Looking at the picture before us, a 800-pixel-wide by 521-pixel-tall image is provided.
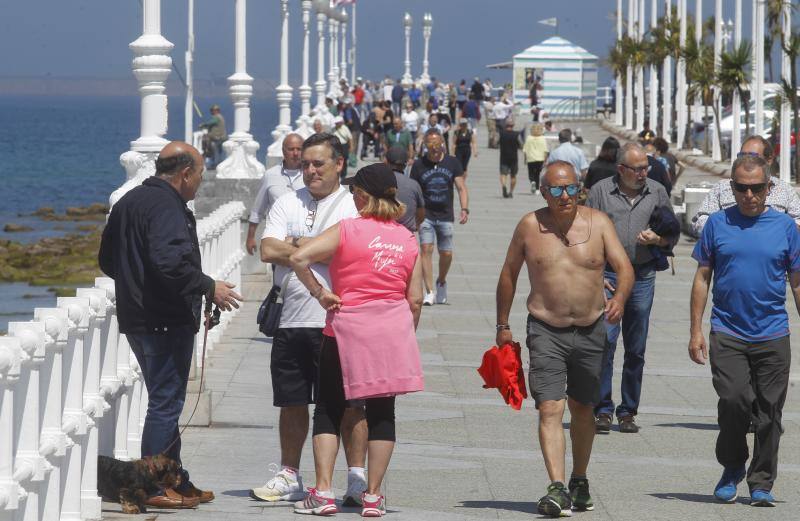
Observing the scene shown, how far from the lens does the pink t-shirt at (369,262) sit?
7.68m

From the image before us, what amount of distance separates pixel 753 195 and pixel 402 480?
2.45m

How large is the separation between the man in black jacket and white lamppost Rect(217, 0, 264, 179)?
57.3ft

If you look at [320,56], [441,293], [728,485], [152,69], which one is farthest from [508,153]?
[728,485]

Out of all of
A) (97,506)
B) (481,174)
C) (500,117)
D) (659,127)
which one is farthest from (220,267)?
(659,127)

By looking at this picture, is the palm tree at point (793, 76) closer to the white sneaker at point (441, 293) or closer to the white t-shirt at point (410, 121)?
the white t-shirt at point (410, 121)

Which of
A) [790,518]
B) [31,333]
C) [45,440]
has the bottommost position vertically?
[790,518]

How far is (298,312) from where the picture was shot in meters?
8.12

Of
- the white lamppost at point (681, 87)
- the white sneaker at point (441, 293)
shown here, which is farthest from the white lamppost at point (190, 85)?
the white sneaker at point (441, 293)

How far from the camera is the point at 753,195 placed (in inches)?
335

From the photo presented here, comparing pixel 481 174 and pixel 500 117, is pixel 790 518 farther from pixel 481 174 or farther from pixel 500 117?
pixel 500 117

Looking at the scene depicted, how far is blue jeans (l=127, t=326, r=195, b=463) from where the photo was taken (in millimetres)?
7730

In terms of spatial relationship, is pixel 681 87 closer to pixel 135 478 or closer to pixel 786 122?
pixel 786 122

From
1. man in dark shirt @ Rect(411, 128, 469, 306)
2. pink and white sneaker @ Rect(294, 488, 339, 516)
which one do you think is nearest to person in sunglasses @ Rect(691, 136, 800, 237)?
pink and white sneaker @ Rect(294, 488, 339, 516)

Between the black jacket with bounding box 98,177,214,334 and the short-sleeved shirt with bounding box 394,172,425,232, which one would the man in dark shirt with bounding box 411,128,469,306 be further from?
the black jacket with bounding box 98,177,214,334
